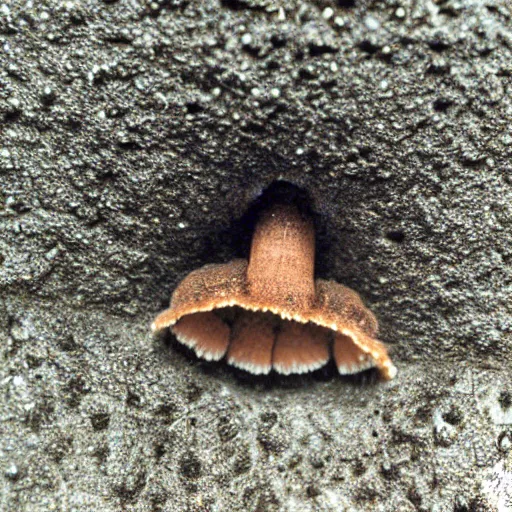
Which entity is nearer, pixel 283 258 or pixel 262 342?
pixel 283 258

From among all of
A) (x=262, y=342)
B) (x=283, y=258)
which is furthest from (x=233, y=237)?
(x=262, y=342)

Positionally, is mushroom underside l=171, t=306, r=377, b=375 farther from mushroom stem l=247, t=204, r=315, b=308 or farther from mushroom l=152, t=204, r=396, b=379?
mushroom stem l=247, t=204, r=315, b=308

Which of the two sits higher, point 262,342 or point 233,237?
point 233,237

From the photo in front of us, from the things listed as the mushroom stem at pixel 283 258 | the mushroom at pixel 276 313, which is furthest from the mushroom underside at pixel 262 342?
the mushroom stem at pixel 283 258

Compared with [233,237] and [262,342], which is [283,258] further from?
[262,342]

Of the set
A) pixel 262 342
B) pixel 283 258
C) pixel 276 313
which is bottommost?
pixel 262 342

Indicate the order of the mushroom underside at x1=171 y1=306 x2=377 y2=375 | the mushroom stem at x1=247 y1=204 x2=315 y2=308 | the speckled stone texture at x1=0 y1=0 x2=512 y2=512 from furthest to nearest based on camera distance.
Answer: the mushroom underside at x1=171 y1=306 x2=377 y2=375 < the mushroom stem at x1=247 y1=204 x2=315 y2=308 < the speckled stone texture at x1=0 y1=0 x2=512 y2=512

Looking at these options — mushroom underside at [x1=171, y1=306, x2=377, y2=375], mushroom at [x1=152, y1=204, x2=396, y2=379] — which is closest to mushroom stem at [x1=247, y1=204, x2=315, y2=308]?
→ mushroom at [x1=152, y1=204, x2=396, y2=379]

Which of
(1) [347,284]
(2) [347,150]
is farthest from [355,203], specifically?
(1) [347,284]
